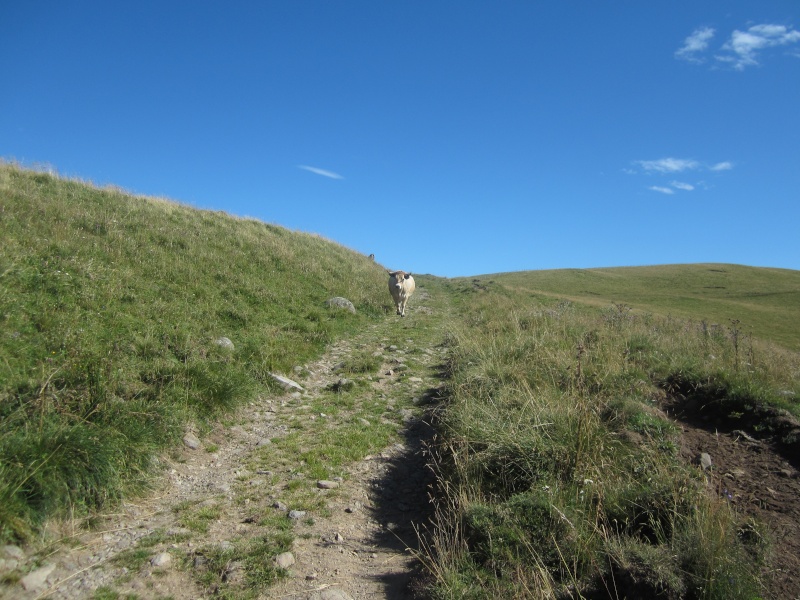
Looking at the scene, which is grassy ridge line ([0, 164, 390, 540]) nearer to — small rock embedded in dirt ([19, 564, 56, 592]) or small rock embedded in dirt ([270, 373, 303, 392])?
small rock embedded in dirt ([270, 373, 303, 392])

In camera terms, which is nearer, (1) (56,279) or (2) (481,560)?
(2) (481,560)

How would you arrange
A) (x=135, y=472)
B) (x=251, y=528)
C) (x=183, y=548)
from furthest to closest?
(x=135, y=472), (x=251, y=528), (x=183, y=548)

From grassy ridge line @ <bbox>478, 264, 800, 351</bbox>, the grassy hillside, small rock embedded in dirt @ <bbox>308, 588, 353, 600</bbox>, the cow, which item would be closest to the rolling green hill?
the grassy hillside

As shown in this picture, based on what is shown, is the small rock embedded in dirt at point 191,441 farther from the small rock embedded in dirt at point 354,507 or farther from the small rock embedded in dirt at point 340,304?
the small rock embedded in dirt at point 340,304

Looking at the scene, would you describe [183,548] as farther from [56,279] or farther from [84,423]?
[56,279]

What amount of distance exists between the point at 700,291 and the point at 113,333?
201 ft

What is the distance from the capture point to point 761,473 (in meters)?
5.30

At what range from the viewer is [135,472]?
523cm

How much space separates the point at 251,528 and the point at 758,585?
4297 mm

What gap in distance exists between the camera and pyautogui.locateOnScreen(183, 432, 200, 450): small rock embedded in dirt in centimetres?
629

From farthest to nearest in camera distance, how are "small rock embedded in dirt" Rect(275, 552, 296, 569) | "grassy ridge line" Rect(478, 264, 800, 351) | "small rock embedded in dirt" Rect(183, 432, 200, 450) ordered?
"grassy ridge line" Rect(478, 264, 800, 351) < "small rock embedded in dirt" Rect(183, 432, 200, 450) < "small rock embedded in dirt" Rect(275, 552, 296, 569)

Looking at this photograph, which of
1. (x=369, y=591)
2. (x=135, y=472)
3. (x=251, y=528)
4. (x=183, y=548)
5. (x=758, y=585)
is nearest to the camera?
(x=758, y=585)

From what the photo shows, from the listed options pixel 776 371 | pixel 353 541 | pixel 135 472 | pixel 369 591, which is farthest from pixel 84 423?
pixel 776 371

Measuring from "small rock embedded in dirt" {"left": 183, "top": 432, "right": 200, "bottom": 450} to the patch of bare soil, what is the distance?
6.03 meters
